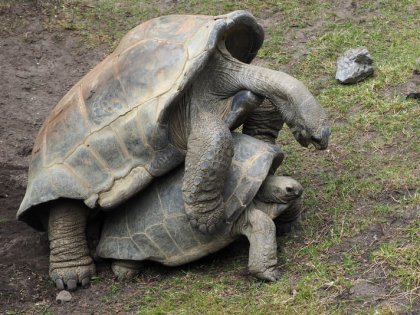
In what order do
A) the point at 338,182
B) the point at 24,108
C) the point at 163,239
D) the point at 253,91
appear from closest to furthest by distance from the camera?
the point at 163,239
the point at 253,91
the point at 338,182
the point at 24,108

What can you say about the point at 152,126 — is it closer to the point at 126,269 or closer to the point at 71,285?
the point at 126,269

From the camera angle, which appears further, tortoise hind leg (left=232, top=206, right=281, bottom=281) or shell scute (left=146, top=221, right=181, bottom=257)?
shell scute (left=146, top=221, right=181, bottom=257)

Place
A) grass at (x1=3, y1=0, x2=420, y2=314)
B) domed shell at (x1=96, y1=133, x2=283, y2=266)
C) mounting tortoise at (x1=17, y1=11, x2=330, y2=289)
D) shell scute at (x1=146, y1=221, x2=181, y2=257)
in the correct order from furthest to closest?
shell scute at (x1=146, y1=221, x2=181, y2=257) → domed shell at (x1=96, y1=133, x2=283, y2=266) → mounting tortoise at (x1=17, y1=11, x2=330, y2=289) → grass at (x1=3, y1=0, x2=420, y2=314)

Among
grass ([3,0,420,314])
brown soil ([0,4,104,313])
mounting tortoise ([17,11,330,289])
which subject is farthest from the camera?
brown soil ([0,4,104,313])

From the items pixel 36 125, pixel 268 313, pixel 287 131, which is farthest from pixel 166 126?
pixel 36 125

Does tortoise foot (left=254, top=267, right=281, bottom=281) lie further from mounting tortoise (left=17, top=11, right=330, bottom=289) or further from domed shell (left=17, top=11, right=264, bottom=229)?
domed shell (left=17, top=11, right=264, bottom=229)

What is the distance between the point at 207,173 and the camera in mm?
4582

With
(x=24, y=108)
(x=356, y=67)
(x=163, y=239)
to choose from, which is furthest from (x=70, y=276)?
(x=356, y=67)

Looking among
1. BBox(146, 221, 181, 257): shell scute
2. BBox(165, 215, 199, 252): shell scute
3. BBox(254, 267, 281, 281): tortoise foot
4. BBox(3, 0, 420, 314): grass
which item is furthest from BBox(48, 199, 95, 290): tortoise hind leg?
BBox(254, 267, 281, 281): tortoise foot

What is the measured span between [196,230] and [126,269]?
58 centimetres

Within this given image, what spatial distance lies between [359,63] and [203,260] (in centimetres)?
289

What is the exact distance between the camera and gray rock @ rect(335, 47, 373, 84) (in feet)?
23.0

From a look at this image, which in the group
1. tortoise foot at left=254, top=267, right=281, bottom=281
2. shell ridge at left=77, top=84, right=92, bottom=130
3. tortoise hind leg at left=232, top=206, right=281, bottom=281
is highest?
shell ridge at left=77, top=84, right=92, bottom=130

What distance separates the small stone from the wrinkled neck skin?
1.20 meters
